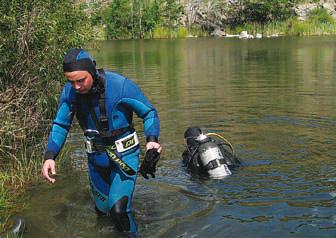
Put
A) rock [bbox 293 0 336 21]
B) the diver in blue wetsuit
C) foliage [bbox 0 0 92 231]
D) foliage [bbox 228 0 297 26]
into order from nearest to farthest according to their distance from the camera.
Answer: the diver in blue wetsuit
foliage [bbox 0 0 92 231]
foliage [bbox 228 0 297 26]
rock [bbox 293 0 336 21]

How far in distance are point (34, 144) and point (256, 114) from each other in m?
5.83

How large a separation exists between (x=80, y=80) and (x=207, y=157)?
128 inches

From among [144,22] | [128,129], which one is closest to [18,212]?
[128,129]

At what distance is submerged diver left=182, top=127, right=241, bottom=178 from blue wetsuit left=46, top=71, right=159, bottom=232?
2.38 meters

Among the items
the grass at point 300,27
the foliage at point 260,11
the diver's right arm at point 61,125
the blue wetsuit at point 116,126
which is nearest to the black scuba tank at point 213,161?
the blue wetsuit at point 116,126

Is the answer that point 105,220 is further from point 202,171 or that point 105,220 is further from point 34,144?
point 34,144

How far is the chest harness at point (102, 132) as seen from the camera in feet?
16.3

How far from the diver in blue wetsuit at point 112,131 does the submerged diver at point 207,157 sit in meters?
2.39

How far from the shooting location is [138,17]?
63.5m

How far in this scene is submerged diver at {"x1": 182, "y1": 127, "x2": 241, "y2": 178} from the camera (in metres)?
7.41

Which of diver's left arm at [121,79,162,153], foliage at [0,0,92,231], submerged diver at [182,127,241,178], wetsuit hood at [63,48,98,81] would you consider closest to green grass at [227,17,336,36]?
foliage at [0,0,92,231]

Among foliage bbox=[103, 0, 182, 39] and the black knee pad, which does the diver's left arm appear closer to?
the black knee pad

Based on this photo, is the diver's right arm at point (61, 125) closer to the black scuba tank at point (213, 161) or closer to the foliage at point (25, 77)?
the foliage at point (25, 77)

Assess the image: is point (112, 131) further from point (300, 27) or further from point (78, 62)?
point (300, 27)
